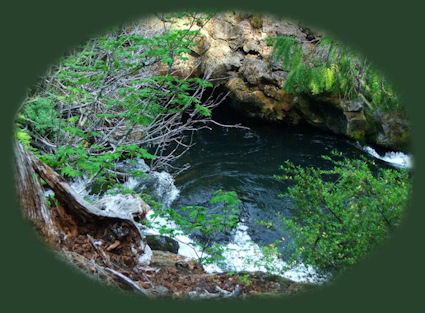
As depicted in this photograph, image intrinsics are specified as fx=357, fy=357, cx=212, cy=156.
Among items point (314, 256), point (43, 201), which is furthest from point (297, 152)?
point (43, 201)

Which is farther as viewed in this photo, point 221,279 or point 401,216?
point 221,279

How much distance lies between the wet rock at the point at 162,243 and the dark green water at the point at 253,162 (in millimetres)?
1184

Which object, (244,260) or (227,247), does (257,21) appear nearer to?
(227,247)

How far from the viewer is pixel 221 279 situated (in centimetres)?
584

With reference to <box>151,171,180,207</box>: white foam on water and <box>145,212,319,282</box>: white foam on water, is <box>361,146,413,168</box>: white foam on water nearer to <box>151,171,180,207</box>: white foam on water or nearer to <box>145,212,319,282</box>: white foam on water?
<box>145,212,319,282</box>: white foam on water

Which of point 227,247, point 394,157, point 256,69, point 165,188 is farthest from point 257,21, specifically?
point 227,247

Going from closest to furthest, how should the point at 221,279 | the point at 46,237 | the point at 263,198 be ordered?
the point at 46,237
the point at 221,279
the point at 263,198

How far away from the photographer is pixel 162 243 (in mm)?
7363

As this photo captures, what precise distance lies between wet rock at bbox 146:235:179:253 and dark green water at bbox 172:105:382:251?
118 cm

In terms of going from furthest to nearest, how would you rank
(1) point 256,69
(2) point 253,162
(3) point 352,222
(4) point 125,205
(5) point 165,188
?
1. (1) point 256,69
2. (2) point 253,162
3. (5) point 165,188
4. (4) point 125,205
5. (3) point 352,222

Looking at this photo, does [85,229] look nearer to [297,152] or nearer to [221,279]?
[221,279]

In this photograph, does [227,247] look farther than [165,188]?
No

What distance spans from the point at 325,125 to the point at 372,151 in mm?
2093

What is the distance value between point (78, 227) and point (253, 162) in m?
7.80
